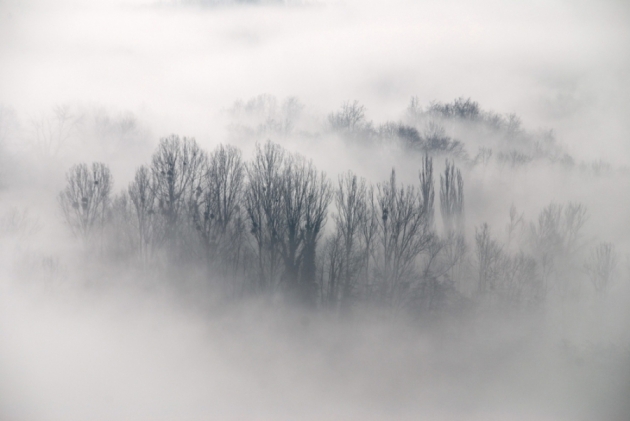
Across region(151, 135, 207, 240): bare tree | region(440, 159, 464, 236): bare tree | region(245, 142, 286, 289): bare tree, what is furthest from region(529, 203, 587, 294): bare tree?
region(151, 135, 207, 240): bare tree

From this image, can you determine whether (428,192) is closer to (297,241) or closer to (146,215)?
(297,241)

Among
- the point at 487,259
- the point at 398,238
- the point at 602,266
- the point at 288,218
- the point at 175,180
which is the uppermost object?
the point at 175,180

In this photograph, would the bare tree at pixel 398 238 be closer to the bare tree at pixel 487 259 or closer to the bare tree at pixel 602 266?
the bare tree at pixel 487 259

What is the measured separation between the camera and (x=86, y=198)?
22.7 m

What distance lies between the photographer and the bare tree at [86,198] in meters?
22.3

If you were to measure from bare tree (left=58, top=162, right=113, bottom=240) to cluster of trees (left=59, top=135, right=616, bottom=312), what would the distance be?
0.04 m

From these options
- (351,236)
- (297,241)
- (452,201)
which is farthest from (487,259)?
(297,241)

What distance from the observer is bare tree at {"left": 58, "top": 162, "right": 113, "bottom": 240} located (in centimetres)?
2230

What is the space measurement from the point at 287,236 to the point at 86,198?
8108 millimetres

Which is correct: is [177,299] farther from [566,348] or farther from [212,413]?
[566,348]

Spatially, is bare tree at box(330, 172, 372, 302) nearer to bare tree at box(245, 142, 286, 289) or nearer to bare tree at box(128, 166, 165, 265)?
bare tree at box(245, 142, 286, 289)

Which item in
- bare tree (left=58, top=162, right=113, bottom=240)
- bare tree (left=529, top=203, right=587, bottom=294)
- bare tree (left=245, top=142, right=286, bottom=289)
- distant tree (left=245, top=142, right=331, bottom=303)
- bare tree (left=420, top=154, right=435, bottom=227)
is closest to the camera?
distant tree (left=245, top=142, right=331, bottom=303)

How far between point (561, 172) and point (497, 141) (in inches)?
138

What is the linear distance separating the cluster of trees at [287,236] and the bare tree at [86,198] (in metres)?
0.04
